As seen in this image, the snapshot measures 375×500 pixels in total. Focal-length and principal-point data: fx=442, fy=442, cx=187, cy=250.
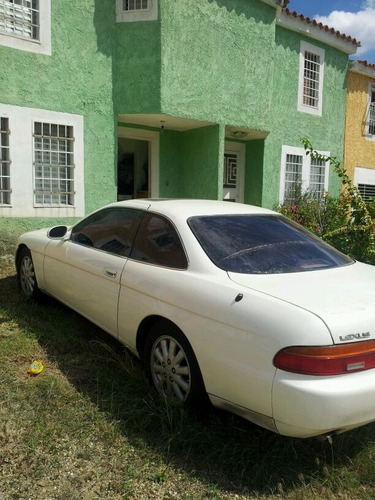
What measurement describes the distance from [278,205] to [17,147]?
6520 millimetres

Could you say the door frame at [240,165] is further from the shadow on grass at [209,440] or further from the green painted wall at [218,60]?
the shadow on grass at [209,440]

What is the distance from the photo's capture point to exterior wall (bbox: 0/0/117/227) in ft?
24.6

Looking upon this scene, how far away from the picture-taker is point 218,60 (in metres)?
9.18

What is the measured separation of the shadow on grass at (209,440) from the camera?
2.49 meters

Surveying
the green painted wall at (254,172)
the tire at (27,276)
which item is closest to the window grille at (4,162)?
the tire at (27,276)

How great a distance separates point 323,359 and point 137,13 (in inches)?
317

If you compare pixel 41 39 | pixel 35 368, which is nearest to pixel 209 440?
pixel 35 368

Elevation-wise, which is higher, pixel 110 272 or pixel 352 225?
pixel 352 225

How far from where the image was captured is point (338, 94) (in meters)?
12.7

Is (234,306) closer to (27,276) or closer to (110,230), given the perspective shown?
(110,230)

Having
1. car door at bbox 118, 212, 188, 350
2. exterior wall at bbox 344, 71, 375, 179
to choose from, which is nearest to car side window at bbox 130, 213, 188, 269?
car door at bbox 118, 212, 188, 350

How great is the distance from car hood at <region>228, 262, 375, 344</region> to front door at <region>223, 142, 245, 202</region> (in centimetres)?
841

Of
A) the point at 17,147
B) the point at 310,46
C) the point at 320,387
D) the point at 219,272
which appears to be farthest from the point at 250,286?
the point at 310,46

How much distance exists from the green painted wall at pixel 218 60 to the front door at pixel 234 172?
1.26 m
